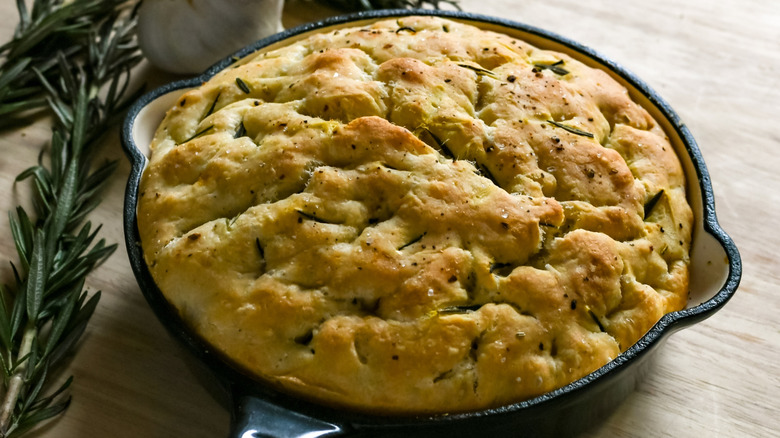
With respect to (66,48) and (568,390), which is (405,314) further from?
(66,48)

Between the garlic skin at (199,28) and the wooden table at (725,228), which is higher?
the garlic skin at (199,28)

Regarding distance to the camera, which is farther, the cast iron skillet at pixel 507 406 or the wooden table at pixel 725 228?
the wooden table at pixel 725 228

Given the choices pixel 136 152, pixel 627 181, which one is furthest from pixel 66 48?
pixel 627 181

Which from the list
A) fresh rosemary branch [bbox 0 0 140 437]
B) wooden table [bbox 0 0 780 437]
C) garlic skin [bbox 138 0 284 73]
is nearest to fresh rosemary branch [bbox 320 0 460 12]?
wooden table [bbox 0 0 780 437]

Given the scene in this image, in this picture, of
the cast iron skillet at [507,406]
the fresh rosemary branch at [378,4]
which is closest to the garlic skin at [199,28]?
the fresh rosemary branch at [378,4]

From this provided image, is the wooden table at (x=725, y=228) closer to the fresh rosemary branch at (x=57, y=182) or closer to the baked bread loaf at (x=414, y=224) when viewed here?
the fresh rosemary branch at (x=57, y=182)

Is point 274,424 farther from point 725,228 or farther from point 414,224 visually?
point 725,228

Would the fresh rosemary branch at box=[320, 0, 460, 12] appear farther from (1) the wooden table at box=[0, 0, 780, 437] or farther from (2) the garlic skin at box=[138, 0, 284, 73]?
(2) the garlic skin at box=[138, 0, 284, 73]
